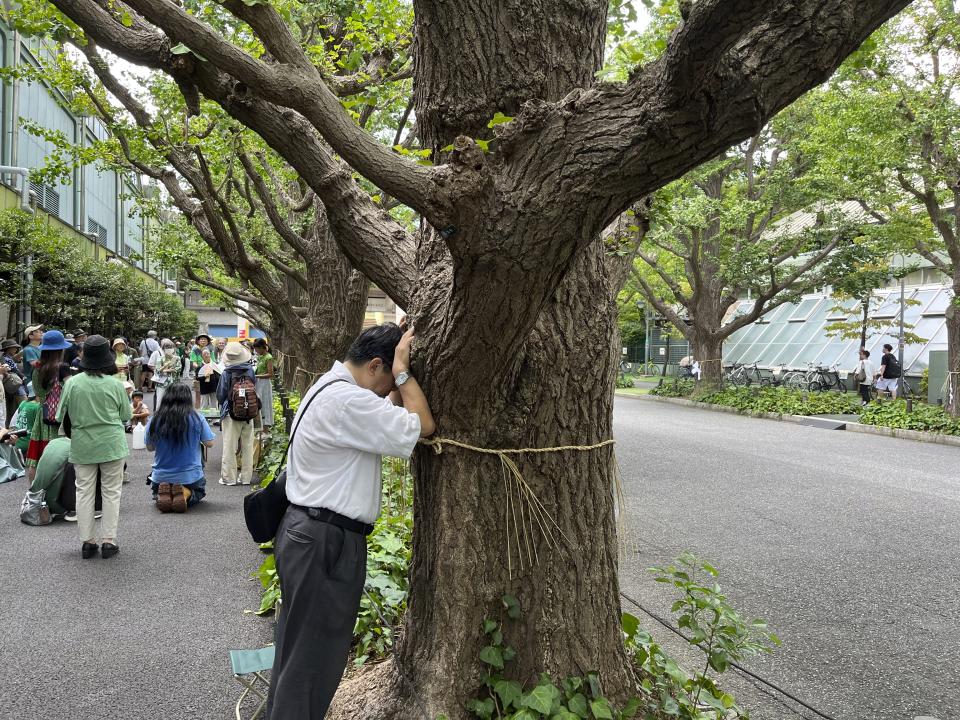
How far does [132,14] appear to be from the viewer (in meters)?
5.21

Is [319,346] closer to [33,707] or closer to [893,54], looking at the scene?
[33,707]

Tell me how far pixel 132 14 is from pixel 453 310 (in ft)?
13.6

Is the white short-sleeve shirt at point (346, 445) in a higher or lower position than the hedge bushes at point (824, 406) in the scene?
higher

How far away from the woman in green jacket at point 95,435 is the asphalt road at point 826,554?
4325 millimetres

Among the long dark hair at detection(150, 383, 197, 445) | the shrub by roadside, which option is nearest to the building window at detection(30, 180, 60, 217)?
the long dark hair at detection(150, 383, 197, 445)

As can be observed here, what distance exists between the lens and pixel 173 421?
8023 millimetres

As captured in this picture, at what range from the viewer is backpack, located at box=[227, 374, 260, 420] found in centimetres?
927

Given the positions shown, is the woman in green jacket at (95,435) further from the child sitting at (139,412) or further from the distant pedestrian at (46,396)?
the child sitting at (139,412)

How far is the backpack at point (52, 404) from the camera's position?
24.8ft

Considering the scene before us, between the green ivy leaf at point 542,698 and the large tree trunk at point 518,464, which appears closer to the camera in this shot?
the green ivy leaf at point 542,698

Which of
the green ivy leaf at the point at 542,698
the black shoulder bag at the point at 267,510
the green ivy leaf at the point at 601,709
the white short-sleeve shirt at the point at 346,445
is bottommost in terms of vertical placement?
the green ivy leaf at the point at 601,709

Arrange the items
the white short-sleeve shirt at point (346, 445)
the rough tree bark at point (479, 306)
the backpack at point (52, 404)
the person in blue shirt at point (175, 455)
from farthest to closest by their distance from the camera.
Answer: the person in blue shirt at point (175, 455), the backpack at point (52, 404), the white short-sleeve shirt at point (346, 445), the rough tree bark at point (479, 306)

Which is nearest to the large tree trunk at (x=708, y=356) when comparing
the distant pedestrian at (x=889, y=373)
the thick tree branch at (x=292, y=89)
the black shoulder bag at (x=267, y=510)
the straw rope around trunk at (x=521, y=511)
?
the distant pedestrian at (x=889, y=373)

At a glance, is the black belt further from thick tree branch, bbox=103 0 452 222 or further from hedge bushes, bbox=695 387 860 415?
hedge bushes, bbox=695 387 860 415
